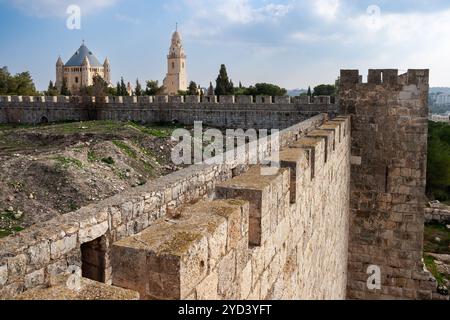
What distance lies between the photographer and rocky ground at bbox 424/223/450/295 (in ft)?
50.1

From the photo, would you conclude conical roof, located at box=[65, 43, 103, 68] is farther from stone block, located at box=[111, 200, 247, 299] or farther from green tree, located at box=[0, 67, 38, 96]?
stone block, located at box=[111, 200, 247, 299]

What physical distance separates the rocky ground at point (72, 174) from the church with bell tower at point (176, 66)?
197ft

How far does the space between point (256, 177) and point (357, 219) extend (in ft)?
22.5

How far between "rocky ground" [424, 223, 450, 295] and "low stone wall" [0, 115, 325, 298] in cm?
1203

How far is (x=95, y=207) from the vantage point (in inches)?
132

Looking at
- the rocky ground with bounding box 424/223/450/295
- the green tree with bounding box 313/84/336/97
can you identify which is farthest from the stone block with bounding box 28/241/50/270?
the green tree with bounding box 313/84/336/97

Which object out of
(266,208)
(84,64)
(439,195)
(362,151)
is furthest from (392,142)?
(84,64)

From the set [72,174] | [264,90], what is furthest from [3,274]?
[264,90]

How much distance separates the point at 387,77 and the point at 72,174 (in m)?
7.50

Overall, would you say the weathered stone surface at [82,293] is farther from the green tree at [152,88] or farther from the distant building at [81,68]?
the distant building at [81,68]

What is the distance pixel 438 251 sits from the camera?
18641 mm

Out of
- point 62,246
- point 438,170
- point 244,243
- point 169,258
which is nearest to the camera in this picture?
point 169,258

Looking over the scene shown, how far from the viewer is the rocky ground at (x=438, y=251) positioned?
15.3 meters

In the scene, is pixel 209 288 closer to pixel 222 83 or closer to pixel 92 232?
pixel 92 232
